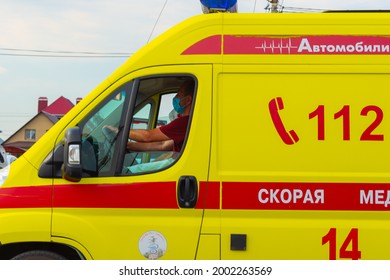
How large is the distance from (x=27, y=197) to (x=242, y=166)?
5.04 feet

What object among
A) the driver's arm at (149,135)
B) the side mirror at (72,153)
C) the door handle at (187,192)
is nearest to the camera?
the side mirror at (72,153)

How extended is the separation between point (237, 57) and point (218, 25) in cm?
28

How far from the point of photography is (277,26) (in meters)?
4.33

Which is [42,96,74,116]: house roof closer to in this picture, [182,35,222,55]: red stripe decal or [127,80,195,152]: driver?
[127,80,195,152]: driver

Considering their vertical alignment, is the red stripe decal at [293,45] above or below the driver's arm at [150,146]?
above

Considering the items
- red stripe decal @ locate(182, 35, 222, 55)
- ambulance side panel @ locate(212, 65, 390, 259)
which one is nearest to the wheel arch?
ambulance side panel @ locate(212, 65, 390, 259)

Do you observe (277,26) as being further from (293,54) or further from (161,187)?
(161,187)

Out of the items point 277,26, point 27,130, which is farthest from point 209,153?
point 27,130

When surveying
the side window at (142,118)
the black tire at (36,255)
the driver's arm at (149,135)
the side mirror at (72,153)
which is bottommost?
the black tire at (36,255)

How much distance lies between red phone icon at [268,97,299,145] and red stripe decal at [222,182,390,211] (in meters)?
0.31

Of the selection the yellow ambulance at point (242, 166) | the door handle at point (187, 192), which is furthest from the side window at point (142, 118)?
the door handle at point (187, 192)

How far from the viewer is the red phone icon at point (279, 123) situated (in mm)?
4211

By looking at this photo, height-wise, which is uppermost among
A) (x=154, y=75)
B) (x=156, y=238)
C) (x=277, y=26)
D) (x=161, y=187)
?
(x=277, y=26)

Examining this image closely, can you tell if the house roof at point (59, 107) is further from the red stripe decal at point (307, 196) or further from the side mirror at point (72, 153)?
the red stripe decal at point (307, 196)
